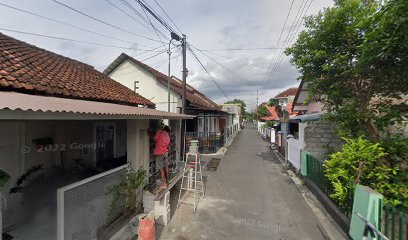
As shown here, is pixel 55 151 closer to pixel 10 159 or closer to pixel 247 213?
pixel 10 159

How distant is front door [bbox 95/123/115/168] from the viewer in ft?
23.1

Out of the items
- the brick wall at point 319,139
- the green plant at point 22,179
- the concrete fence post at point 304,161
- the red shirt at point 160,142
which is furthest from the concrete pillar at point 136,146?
the brick wall at point 319,139

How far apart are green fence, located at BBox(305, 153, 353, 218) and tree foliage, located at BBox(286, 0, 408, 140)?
1.43 m

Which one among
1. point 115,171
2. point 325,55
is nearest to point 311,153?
point 325,55

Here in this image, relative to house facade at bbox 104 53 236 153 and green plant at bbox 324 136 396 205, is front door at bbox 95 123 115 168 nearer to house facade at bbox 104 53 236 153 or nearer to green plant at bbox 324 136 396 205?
house facade at bbox 104 53 236 153

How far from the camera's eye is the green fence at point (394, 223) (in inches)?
111

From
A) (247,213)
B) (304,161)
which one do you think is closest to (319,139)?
(304,161)

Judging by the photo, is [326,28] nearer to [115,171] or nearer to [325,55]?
[325,55]

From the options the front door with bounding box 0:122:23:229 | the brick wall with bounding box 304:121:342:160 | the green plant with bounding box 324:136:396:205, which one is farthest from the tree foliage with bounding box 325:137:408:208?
the front door with bounding box 0:122:23:229

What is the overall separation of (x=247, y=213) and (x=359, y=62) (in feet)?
13.4

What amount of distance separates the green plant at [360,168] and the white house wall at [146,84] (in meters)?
9.32

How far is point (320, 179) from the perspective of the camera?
232 inches

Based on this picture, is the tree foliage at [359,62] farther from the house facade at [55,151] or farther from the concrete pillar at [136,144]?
the concrete pillar at [136,144]

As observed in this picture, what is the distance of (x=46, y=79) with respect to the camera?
14.4 feet
